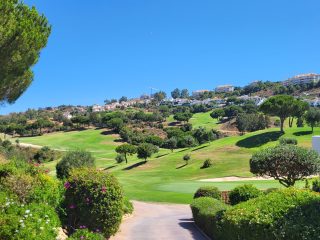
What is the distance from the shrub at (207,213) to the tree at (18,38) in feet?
38.1

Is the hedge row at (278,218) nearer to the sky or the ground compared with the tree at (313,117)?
nearer to the ground

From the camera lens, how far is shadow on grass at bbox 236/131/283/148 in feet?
269

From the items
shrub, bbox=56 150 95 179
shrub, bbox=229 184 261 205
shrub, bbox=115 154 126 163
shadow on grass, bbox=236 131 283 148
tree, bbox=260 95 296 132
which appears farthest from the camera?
shrub, bbox=115 154 126 163

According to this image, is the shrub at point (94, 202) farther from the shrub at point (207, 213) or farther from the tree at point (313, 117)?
the tree at point (313, 117)

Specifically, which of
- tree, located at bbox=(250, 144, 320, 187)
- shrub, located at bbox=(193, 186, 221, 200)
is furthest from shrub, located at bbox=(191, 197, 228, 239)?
tree, located at bbox=(250, 144, 320, 187)

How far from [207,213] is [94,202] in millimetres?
7081

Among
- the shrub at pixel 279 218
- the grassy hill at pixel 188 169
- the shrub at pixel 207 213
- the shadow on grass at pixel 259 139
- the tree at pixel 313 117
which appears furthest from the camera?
the tree at pixel 313 117

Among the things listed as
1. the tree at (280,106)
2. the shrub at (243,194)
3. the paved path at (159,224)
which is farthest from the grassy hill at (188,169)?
the shrub at (243,194)

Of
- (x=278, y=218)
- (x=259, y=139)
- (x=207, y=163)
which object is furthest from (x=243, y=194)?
(x=259, y=139)

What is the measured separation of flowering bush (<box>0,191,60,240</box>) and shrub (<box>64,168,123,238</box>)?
3969mm

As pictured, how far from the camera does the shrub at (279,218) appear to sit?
29.0 feet

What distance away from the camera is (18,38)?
1881 centimetres

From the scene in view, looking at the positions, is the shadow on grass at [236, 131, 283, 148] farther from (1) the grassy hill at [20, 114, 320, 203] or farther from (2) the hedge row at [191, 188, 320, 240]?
(2) the hedge row at [191, 188, 320, 240]

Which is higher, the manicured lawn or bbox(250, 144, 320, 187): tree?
bbox(250, 144, 320, 187): tree
